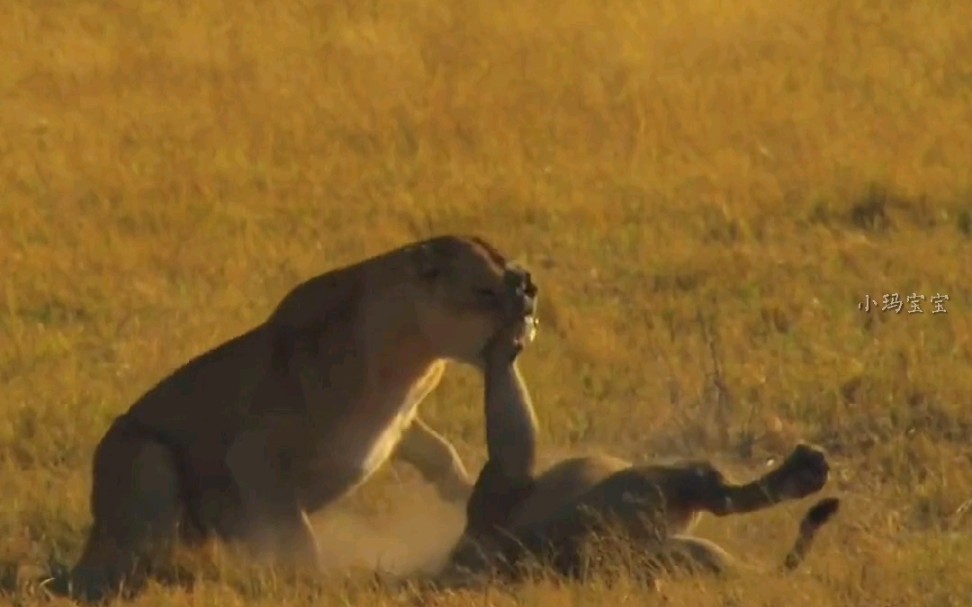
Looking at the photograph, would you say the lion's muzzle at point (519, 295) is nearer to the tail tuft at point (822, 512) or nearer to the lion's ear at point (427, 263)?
the lion's ear at point (427, 263)

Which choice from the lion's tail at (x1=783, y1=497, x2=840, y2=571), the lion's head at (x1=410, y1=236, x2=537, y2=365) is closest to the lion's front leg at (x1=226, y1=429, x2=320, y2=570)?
the lion's head at (x1=410, y1=236, x2=537, y2=365)

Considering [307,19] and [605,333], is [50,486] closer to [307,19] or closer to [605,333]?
[605,333]

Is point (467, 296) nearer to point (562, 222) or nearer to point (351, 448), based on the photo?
point (351, 448)

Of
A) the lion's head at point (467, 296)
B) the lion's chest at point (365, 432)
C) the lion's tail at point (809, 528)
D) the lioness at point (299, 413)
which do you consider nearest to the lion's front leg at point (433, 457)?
the lioness at point (299, 413)

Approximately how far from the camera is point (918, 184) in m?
12.2

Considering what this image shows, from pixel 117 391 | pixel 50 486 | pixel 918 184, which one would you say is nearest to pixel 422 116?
pixel 918 184

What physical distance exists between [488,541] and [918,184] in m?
5.77

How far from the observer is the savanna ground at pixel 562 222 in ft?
25.7

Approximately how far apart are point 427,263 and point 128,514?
1.04 meters

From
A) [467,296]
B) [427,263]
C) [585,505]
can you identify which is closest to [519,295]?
[467,296]

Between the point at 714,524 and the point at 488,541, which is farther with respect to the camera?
the point at 714,524

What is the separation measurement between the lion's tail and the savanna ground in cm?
10

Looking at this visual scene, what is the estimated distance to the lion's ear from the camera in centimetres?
700

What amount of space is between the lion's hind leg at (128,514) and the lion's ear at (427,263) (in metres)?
0.84
